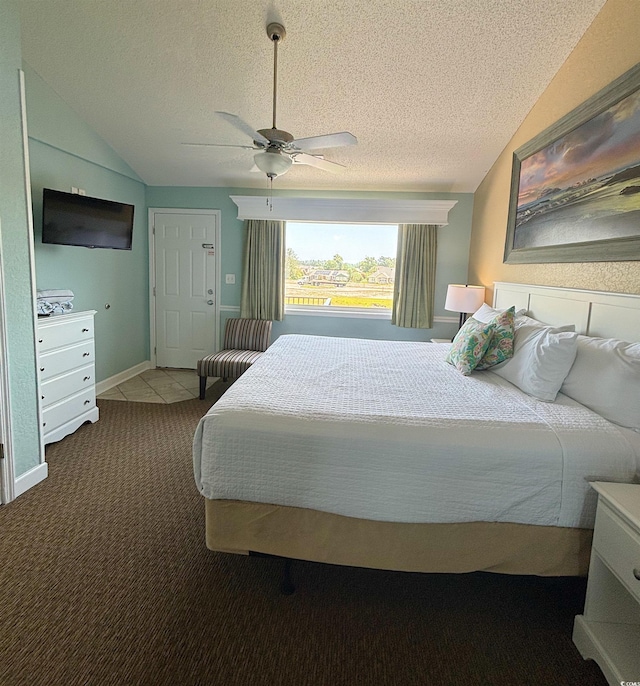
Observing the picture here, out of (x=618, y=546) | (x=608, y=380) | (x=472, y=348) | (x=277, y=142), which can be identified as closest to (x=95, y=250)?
(x=277, y=142)

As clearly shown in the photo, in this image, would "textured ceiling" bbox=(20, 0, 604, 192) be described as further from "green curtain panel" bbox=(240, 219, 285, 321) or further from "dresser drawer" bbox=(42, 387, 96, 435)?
"dresser drawer" bbox=(42, 387, 96, 435)

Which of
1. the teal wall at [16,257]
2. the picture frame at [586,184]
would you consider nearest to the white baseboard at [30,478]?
the teal wall at [16,257]

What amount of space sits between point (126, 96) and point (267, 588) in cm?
379

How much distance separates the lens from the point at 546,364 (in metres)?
2.13

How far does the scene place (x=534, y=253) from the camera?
319 cm

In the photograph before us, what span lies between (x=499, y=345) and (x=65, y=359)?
10.4 ft

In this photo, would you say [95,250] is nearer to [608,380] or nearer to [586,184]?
[586,184]

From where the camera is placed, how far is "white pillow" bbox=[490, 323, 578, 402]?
210 cm

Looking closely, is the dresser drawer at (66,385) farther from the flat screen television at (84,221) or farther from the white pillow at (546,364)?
the white pillow at (546,364)

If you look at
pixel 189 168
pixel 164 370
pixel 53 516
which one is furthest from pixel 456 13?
pixel 164 370

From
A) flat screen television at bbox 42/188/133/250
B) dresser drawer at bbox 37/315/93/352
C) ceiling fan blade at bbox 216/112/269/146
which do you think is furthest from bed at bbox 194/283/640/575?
flat screen television at bbox 42/188/133/250

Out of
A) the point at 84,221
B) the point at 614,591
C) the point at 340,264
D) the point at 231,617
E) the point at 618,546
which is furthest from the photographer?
the point at 340,264

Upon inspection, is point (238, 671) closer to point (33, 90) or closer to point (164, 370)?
point (33, 90)

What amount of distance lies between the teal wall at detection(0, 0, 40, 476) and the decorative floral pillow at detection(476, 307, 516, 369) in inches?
111
